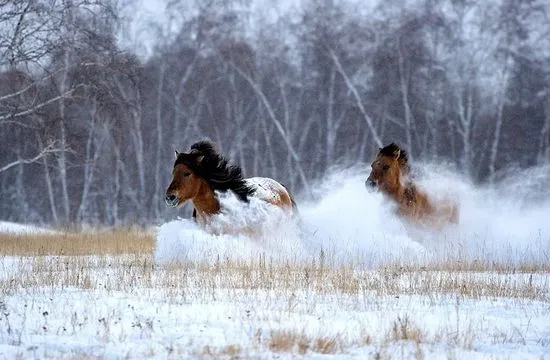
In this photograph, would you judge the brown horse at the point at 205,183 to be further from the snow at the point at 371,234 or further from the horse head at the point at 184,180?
the snow at the point at 371,234

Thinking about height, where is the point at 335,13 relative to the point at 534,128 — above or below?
above

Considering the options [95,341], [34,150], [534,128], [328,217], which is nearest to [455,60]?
[534,128]

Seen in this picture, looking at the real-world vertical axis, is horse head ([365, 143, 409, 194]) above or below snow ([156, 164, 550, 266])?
above

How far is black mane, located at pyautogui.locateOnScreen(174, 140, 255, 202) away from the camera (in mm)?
13344

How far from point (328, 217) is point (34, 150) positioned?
27.0 meters

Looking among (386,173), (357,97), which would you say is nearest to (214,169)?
(386,173)

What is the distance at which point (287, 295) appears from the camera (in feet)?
27.0

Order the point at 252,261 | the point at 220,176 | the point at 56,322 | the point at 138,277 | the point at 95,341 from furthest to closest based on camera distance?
1. the point at 220,176
2. the point at 252,261
3. the point at 138,277
4. the point at 56,322
5. the point at 95,341

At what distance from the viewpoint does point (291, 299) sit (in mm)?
7766

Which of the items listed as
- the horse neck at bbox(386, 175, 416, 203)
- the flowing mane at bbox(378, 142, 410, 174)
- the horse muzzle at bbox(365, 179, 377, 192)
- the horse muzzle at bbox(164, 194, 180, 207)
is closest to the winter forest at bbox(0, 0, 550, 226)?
the flowing mane at bbox(378, 142, 410, 174)

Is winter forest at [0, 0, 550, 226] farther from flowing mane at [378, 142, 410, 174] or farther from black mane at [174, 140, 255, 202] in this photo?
black mane at [174, 140, 255, 202]

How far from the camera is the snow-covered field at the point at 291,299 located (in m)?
5.83

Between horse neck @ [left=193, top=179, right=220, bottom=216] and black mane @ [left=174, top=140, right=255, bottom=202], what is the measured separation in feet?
0.39

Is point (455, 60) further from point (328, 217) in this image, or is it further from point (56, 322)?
point (56, 322)
